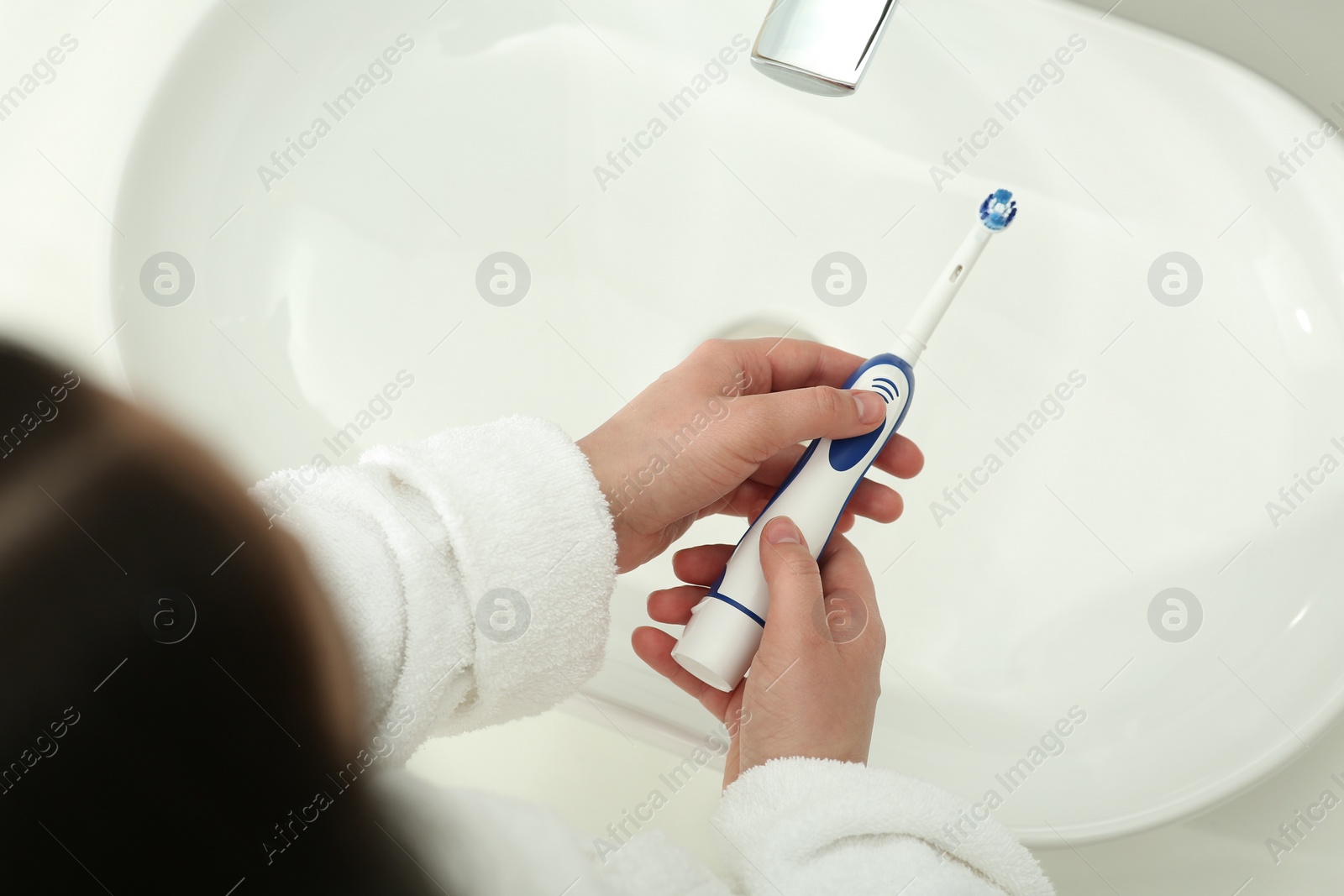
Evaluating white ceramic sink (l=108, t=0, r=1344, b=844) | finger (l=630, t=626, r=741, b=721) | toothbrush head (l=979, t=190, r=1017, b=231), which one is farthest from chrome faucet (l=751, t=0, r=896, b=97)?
finger (l=630, t=626, r=741, b=721)

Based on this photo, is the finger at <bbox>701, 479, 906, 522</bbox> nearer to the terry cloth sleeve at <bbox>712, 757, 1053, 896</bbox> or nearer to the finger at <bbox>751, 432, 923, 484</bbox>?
the finger at <bbox>751, 432, 923, 484</bbox>

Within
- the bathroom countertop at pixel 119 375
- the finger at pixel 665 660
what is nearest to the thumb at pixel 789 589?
the finger at pixel 665 660

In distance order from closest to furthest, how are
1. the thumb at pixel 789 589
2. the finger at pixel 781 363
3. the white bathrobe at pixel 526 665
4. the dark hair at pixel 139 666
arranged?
the dark hair at pixel 139 666
the white bathrobe at pixel 526 665
the thumb at pixel 789 589
the finger at pixel 781 363

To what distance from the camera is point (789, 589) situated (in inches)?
17.7

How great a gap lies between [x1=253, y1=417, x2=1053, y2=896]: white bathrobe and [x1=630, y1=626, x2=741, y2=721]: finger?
0.30 feet

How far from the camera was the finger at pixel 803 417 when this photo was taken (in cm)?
48

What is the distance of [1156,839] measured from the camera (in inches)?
24.0

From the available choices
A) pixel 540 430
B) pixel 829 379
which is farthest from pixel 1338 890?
pixel 540 430

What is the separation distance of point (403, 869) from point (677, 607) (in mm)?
344

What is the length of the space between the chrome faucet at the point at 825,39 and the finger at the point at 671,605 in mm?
324

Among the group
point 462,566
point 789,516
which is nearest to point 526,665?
point 462,566

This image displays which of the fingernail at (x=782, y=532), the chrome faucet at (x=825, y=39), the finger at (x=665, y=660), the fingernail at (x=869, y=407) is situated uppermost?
the chrome faucet at (x=825, y=39)

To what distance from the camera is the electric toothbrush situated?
0.47m

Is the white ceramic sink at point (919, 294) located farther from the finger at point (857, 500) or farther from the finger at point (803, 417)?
the finger at point (803, 417)
